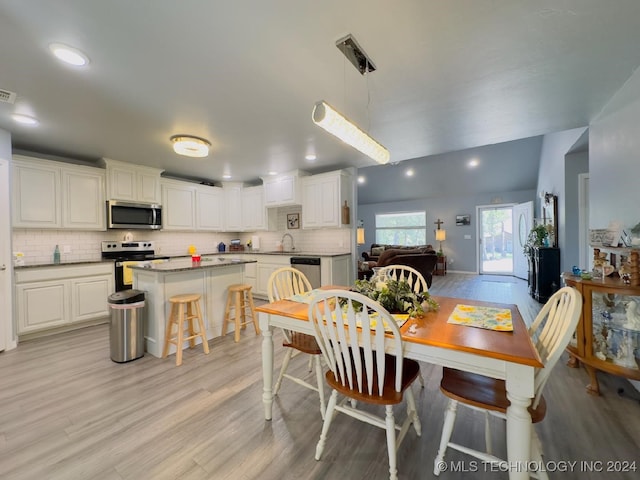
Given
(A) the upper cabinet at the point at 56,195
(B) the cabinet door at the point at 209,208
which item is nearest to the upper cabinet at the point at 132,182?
(A) the upper cabinet at the point at 56,195

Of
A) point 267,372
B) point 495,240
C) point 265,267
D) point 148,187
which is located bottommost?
point 267,372

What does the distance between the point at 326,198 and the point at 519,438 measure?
3892 mm

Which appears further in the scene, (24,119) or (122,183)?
(122,183)

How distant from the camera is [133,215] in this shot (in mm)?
4258

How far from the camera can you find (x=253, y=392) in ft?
6.96

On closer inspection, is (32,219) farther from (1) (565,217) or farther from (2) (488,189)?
(2) (488,189)

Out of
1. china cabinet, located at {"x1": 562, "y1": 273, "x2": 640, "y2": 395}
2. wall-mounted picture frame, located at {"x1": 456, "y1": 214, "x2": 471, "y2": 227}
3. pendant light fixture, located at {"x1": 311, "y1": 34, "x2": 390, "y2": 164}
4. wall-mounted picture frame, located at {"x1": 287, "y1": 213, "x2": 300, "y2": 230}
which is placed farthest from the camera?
wall-mounted picture frame, located at {"x1": 456, "y1": 214, "x2": 471, "y2": 227}

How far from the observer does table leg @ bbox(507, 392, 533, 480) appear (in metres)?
1.05

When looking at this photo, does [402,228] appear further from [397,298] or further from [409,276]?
[397,298]

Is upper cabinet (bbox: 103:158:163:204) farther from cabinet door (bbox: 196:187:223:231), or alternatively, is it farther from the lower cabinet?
the lower cabinet

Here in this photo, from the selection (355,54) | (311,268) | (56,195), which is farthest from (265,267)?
(355,54)

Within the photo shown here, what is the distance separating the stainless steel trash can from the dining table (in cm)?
199

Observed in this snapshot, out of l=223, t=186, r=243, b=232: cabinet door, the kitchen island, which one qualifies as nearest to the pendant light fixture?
the kitchen island

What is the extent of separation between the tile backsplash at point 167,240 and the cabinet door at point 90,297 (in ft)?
1.97
